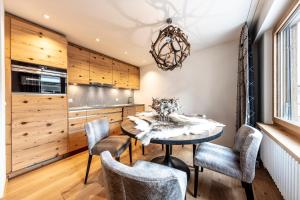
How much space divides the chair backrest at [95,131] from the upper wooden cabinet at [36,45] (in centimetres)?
131

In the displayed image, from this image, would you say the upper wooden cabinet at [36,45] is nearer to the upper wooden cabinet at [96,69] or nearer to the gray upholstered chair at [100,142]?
the upper wooden cabinet at [96,69]

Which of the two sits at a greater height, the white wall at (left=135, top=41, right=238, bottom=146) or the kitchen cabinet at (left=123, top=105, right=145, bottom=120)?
the white wall at (left=135, top=41, right=238, bottom=146)

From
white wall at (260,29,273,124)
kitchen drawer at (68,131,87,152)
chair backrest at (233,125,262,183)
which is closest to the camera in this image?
chair backrest at (233,125,262,183)

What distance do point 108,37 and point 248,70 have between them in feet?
8.41

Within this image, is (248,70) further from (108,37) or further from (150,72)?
(150,72)

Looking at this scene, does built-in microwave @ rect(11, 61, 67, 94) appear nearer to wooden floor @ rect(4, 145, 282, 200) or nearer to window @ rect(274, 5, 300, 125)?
wooden floor @ rect(4, 145, 282, 200)

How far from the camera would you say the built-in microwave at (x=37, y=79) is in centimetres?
209

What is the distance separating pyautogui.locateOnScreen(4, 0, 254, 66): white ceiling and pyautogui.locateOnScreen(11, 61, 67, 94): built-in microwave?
69cm

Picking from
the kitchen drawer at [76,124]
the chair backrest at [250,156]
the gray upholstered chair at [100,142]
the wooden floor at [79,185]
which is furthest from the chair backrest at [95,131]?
the chair backrest at [250,156]

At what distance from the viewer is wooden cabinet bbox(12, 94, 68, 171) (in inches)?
81.4

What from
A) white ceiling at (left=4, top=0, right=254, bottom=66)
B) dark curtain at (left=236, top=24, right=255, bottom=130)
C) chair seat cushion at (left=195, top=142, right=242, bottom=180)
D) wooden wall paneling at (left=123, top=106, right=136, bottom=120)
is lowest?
chair seat cushion at (left=195, top=142, right=242, bottom=180)

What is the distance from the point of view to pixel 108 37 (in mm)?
2838

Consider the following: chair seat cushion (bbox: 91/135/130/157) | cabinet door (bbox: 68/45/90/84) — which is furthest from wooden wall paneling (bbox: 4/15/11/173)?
chair seat cushion (bbox: 91/135/130/157)

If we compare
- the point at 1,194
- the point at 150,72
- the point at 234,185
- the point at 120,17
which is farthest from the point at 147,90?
the point at 1,194
